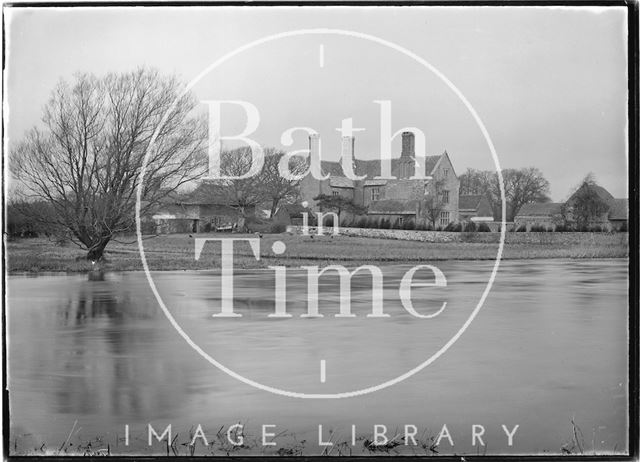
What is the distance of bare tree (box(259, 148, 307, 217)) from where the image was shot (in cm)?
702

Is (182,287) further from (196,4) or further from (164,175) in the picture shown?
(196,4)

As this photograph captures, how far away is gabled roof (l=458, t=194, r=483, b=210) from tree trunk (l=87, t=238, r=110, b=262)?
3.54 meters

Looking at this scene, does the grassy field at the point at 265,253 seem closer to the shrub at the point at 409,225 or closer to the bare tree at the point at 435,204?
the shrub at the point at 409,225

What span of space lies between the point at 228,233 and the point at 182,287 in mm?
772

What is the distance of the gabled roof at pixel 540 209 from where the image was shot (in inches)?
290

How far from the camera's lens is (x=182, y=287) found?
7031 millimetres

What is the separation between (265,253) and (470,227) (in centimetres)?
214

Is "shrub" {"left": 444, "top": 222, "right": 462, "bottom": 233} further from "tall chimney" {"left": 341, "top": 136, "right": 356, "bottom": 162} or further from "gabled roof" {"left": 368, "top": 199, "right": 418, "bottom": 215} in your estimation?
"tall chimney" {"left": 341, "top": 136, "right": 356, "bottom": 162}

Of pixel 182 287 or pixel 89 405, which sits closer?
pixel 89 405

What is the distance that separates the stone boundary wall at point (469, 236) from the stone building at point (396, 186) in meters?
0.18

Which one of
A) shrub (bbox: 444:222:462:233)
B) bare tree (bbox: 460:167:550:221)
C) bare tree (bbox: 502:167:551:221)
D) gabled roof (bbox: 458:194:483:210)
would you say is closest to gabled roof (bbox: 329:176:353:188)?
bare tree (bbox: 460:167:550:221)

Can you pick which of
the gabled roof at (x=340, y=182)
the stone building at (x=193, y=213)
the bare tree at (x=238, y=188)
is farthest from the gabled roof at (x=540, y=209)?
the stone building at (x=193, y=213)

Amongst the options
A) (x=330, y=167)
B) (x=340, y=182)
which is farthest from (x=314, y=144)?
(x=340, y=182)


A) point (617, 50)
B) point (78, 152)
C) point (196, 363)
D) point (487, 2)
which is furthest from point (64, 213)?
point (617, 50)
